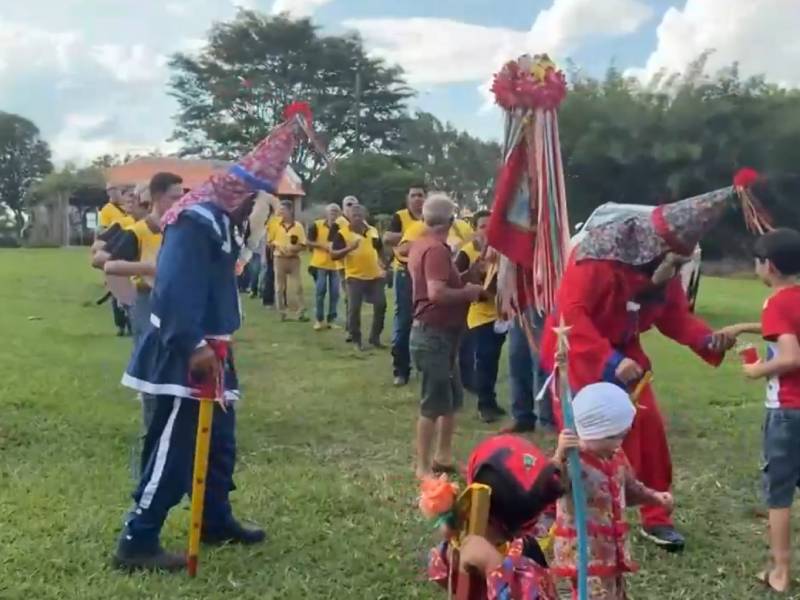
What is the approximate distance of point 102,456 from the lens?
6668 millimetres

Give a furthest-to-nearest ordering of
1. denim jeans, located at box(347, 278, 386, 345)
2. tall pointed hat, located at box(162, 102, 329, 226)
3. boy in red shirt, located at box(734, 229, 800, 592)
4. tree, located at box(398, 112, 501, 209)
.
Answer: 1. tree, located at box(398, 112, 501, 209)
2. denim jeans, located at box(347, 278, 386, 345)
3. tall pointed hat, located at box(162, 102, 329, 226)
4. boy in red shirt, located at box(734, 229, 800, 592)

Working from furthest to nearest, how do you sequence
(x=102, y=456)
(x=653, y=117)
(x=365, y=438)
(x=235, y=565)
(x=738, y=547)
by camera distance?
(x=653, y=117), (x=365, y=438), (x=102, y=456), (x=738, y=547), (x=235, y=565)

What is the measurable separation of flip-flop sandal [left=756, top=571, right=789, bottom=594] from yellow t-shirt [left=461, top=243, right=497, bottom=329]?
12.3ft

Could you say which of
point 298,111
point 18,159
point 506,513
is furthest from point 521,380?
point 18,159

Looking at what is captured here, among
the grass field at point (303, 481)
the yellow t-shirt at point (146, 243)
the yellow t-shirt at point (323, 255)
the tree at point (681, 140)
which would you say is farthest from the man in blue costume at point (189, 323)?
the tree at point (681, 140)

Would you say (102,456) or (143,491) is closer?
(143,491)

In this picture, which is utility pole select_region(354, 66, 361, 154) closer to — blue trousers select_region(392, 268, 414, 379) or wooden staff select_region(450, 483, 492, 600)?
blue trousers select_region(392, 268, 414, 379)

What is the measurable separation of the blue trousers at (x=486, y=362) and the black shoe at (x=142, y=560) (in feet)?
13.0

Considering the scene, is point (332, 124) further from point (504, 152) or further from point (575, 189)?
point (504, 152)

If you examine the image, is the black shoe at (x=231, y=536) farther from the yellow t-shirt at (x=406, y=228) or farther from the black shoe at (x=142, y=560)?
the yellow t-shirt at (x=406, y=228)

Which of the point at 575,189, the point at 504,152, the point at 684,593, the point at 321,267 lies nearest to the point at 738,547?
the point at 684,593

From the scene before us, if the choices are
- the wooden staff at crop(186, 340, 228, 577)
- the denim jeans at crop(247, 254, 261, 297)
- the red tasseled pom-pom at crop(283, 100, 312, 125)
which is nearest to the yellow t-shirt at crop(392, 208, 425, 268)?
the red tasseled pom-pom at crop(283, 100, 312, 125)

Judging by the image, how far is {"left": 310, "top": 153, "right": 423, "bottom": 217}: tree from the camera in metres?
36.6

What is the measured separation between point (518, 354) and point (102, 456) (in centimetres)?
298
